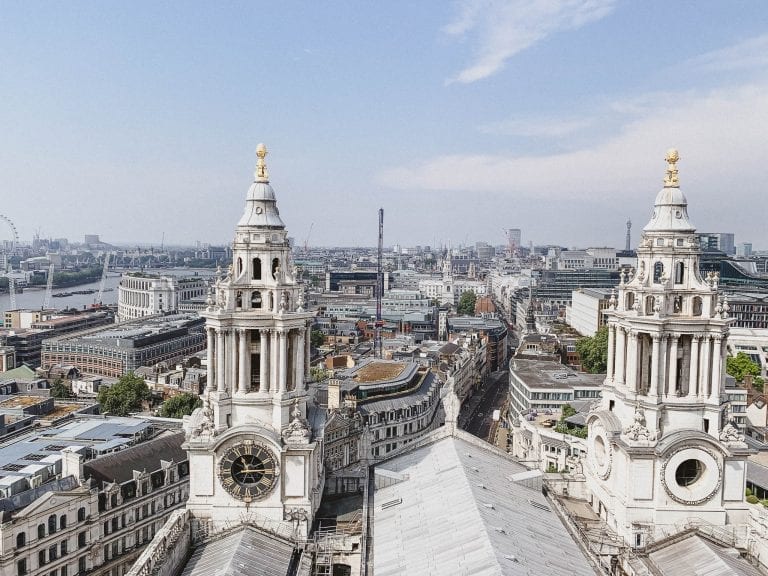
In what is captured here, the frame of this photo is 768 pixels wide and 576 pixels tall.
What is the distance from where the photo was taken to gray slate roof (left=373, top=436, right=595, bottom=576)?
30609 millimetres

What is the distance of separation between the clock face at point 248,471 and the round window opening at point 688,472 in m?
23.1

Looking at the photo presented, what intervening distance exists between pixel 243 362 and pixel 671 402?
81.6 feet

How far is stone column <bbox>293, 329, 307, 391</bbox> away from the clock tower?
59mm

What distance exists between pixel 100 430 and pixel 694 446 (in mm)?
57575

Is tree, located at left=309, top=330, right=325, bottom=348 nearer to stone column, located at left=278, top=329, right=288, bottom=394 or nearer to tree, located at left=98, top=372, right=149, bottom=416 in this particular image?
tree, located at left=98, top=372, right=149, bottom=416

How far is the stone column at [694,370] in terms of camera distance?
41.3 meters

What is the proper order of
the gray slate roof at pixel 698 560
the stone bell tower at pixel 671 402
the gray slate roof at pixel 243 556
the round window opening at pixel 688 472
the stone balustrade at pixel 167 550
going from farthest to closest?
the round window opening at pixel 688 472 → the stone bell tower at pixel 671 402 → the gray slate roof at pixel 698 560 → the gray slate roof at pixel 243 556 → the stone balustrade at pixel 167 550

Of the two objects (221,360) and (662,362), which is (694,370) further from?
(221,360)

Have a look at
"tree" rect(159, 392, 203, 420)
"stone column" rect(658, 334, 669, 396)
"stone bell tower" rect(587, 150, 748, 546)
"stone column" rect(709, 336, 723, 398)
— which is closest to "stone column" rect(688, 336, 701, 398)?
"stone bell tower" rect(587, 150, 748, 546)

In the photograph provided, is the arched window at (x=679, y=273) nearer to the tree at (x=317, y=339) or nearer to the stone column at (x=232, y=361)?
the stone column at (x=232, y=361)

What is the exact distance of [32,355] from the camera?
6393 inches

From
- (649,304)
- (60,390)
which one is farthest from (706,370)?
(60,390)

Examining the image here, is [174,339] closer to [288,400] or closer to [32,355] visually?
[32,355]

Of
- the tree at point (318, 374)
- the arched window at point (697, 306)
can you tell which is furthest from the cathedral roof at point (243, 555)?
the tree at point (318, 374)
